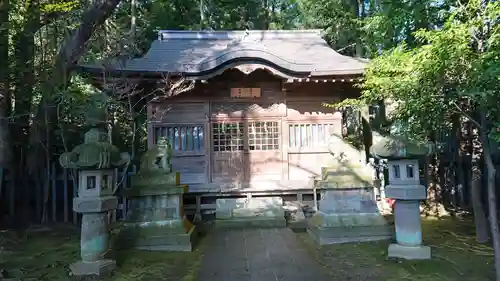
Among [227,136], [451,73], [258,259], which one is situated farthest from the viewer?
[227,136]

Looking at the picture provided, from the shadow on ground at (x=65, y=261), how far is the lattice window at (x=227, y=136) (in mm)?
3331

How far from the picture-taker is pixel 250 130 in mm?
9773

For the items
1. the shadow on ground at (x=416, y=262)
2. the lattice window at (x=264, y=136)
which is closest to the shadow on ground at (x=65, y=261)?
the shadow on ground at (x=416, y=262)

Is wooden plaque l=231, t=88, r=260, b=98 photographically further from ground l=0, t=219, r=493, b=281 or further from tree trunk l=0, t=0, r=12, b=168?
tree trunk l=0, t=0, r=12, b=168

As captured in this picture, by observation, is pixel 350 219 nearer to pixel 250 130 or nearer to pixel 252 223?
pixel 252 223

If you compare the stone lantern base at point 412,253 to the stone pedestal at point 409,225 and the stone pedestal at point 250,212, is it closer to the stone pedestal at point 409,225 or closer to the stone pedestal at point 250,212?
the stone pedestal at point 409,225

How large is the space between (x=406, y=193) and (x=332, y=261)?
4.83 feet

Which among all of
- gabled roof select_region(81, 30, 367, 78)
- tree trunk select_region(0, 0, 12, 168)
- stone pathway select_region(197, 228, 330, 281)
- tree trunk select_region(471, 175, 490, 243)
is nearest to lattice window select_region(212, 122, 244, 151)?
gabled roof select_region(81, 30, 367, 78)

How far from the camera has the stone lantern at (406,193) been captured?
16.8 feet

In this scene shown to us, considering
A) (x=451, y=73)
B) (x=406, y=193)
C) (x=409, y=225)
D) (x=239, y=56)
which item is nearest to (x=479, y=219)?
(x=409, y=225)

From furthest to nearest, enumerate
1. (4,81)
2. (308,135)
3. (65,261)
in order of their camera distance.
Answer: (308,135) < (4,81) < (65,261)

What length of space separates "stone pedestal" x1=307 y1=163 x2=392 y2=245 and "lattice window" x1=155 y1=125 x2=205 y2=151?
413 centimetres

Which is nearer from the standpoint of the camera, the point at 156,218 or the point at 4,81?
the point at 4,81

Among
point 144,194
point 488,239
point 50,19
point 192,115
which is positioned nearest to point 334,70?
point 192,115
